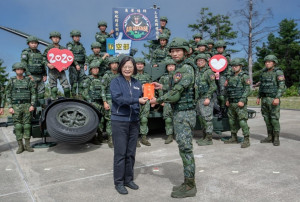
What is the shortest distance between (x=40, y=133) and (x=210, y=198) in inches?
162

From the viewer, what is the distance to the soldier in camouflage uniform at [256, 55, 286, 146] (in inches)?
223

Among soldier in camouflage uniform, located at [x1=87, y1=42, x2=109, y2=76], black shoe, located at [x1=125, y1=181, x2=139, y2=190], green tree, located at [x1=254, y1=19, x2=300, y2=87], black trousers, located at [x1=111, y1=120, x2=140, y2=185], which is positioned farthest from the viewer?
green tree, located at [x1=254, y1=19, x2=300, y2=87]

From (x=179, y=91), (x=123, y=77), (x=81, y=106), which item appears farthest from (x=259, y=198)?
(x=81, y=106)

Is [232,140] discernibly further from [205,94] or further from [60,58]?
[60,58]

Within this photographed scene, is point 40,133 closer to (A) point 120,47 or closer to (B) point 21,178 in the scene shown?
(B) point 21,178

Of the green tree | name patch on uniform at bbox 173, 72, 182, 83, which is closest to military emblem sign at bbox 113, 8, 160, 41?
name patch on uniform at bbox 173, 72, 182, 83

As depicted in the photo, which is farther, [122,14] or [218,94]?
[122,14]

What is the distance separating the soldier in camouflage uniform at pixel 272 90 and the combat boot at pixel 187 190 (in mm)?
3172

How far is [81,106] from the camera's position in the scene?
19.2 feet

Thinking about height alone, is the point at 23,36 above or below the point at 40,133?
above

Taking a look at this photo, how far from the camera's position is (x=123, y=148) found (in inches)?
140

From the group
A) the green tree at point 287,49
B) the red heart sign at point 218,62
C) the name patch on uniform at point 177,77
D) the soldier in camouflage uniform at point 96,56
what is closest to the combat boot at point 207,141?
the red heart sign at point 218,62

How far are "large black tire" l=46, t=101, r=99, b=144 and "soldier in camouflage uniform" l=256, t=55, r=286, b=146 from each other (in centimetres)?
350

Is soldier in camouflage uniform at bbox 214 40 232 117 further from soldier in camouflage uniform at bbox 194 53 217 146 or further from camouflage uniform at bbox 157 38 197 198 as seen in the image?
camouflage uniform at bbox 157 38 197 198
